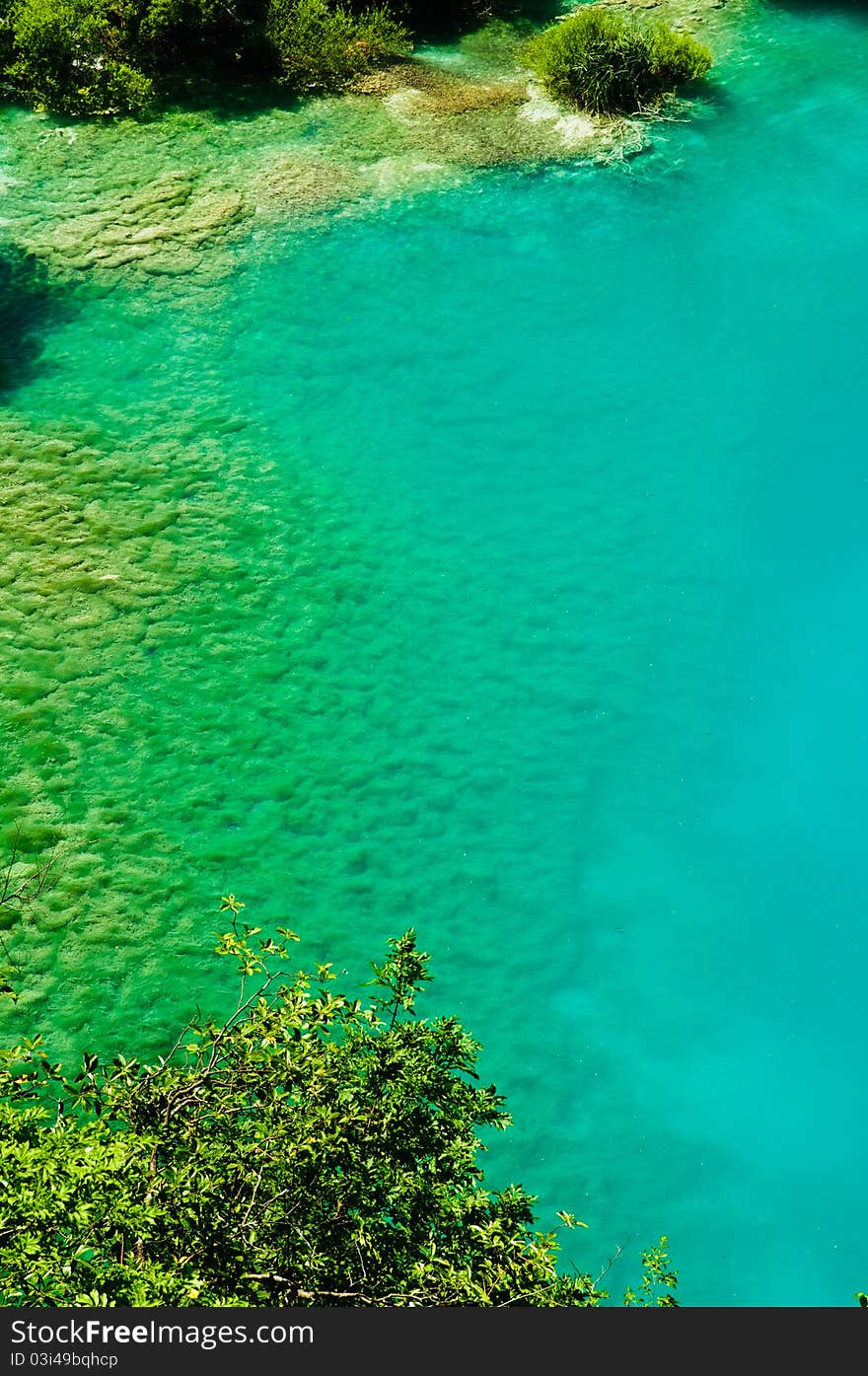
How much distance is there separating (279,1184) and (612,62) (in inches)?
512

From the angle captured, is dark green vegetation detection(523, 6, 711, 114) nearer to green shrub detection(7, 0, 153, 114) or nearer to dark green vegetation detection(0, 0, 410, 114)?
dark green vegetation detection(0, 0, 410, 114)

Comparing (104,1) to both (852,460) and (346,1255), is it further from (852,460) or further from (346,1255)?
(346,1255)

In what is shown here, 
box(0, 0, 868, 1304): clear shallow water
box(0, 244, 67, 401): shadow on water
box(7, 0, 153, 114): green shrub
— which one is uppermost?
box(7, 0, 153, 114): green shrub

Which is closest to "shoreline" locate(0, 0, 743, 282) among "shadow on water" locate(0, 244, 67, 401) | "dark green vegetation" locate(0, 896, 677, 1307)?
"shadow on water" locate(0, 244, 67, 401)

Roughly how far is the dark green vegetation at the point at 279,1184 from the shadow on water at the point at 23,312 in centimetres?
756

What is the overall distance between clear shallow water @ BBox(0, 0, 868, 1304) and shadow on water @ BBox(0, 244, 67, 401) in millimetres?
77

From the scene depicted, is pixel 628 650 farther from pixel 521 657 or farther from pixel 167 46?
pixel 167 46

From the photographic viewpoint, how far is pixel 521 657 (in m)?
8.46

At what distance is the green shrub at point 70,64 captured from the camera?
12805 mm

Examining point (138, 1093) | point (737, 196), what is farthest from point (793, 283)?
point (138, 1093)

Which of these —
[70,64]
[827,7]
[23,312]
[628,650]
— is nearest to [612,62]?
[827,7]

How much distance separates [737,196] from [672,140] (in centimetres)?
124

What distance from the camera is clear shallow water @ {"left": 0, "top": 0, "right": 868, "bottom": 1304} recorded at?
6574 mm

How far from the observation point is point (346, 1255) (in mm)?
3822
